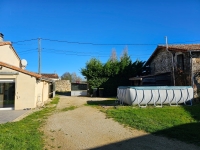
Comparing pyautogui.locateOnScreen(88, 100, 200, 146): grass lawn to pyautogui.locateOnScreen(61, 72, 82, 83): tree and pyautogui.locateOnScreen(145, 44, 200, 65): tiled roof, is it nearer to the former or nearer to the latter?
pyautogui.locateOnScreen(145, 44, 200, 65): tiled roof

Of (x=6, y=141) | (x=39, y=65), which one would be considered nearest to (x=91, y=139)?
(x=6, y=141)

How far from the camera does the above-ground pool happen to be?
11.2m

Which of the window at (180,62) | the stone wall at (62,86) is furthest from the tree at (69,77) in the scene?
the window at (180,62)

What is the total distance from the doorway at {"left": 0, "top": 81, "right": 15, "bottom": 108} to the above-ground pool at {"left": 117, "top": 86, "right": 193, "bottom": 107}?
27.4ft

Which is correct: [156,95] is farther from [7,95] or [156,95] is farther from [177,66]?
[7,95]

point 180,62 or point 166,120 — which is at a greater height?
point 180,62

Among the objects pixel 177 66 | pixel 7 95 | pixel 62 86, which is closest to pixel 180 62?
pixel 177 66

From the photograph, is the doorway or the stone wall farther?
the stone wall

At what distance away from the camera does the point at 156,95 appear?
1145 cm

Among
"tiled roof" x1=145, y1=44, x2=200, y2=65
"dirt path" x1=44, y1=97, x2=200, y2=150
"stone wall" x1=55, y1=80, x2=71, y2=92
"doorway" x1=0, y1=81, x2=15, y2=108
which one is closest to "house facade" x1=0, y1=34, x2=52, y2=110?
"doorway" x1=0, y1=81, x2=15, y2=108

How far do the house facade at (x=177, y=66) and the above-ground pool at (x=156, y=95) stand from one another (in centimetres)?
257

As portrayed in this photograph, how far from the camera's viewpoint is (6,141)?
5.30 metres

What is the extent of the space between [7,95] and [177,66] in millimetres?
14899

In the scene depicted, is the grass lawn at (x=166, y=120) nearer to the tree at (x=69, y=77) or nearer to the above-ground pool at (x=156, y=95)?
the above-ground pool at (x=156, y=95)
